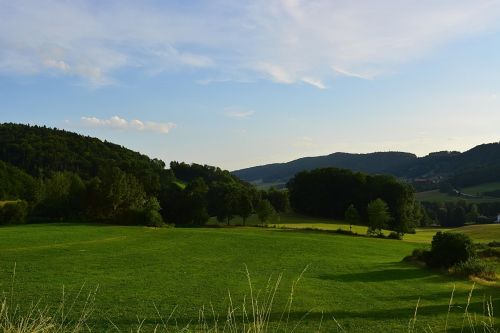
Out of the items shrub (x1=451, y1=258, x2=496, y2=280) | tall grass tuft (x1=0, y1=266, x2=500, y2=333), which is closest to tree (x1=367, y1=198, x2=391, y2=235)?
shrub (x1=451, y1=258, x2=496, y2=280)

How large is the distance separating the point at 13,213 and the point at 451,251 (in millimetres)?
63919

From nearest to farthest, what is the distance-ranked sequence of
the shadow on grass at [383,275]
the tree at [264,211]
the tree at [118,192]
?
the shadow on grass at [383,275] < the tree at [118,192] < the tree at [264,211]

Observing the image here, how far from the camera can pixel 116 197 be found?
7375cm

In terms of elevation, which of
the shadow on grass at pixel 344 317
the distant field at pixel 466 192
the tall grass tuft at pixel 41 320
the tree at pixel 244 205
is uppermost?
the distant field at pixel 466 192

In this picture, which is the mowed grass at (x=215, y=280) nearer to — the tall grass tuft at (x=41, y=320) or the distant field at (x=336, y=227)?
the tall grass tuft at (x=41, y=320)

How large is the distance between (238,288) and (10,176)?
103m

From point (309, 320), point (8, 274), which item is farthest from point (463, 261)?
point (8, 274)

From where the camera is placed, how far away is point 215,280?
25547 mm

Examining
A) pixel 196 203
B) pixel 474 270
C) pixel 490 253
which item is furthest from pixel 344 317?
pixel 196 203

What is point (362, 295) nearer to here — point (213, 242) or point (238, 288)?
point (238, 288)

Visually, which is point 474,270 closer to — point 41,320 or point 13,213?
point 41,320

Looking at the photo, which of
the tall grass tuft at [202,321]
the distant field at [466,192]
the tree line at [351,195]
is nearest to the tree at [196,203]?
the tree line at [351,195]

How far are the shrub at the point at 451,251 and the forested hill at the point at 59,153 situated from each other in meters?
90.8

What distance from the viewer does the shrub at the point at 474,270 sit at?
1265 inches
